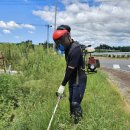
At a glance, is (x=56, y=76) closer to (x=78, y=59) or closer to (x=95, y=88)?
(x=95, y=88)

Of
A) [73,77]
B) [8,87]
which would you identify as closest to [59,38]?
[73,77]

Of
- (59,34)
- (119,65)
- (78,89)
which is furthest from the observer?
(119,65)

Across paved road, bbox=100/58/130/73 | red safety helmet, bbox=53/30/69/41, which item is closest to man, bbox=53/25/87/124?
red safety helmet, bbox=53/30/69/41

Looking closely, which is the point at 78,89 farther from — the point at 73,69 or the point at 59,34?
the point at 59,34

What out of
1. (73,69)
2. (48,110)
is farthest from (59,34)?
(48,110)

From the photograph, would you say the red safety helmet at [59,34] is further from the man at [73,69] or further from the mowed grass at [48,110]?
the mowed grass at [48,110]

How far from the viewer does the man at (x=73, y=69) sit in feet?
23.3

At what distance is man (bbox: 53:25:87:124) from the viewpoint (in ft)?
23.3

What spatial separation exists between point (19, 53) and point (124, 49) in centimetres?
3658

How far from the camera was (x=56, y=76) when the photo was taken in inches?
449

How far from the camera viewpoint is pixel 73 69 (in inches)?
285

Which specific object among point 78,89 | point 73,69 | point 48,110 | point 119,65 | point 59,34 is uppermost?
point 59,34

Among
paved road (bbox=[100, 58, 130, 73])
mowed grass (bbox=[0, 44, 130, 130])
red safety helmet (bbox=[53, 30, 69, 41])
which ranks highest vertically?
red safety helmet (bbox=[53, 30, 69, 41])

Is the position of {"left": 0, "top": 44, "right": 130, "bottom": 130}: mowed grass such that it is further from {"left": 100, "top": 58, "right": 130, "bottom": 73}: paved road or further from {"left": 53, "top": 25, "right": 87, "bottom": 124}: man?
{"left": 100, "top": 58, "right": 130, "bottom": 73}: paved road
